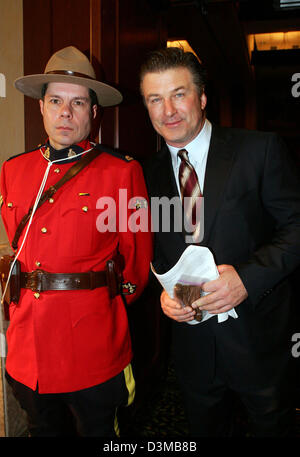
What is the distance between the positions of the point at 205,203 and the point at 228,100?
6961 mm

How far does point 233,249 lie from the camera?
136cm

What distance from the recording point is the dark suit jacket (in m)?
1.31

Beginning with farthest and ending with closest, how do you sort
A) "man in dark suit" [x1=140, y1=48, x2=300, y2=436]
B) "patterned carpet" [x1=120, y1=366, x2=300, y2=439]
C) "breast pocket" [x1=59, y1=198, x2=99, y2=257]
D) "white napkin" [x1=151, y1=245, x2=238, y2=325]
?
"patterned carpet" [x1=120, y1=366, x2=300, y2=439]
"breast pocket" [x1=59, y1=198, x2=99, y2=257]
"man in dark suit" [x1=140, y1=48, x2=300, y2=436]
"white napkin" [x1=151, y1=245, x2=238, y2=325]

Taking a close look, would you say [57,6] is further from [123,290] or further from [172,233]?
[123,290]

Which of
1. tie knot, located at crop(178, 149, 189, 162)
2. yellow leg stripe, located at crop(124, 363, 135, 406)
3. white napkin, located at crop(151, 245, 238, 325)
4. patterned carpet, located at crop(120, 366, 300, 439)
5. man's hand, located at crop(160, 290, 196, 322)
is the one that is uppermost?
tie knot, located at crop(178, 149, 189, 162)

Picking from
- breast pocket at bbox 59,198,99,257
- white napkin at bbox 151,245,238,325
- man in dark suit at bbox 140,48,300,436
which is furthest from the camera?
breast pocket at bbox 59,198,99,257

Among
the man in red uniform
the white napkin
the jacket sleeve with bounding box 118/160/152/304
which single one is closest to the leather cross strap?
the man in red uniform

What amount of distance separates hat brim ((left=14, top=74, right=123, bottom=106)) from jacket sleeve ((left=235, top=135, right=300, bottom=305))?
0.65 m

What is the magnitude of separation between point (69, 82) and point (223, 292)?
3.08 ft

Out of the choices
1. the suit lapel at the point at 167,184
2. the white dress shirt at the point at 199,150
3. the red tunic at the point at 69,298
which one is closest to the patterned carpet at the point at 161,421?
the red tunic at the point at 69,298

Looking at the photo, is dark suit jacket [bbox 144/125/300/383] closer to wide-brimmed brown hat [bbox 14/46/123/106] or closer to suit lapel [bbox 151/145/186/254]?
suit lapel [bbox 151/145/186/254]

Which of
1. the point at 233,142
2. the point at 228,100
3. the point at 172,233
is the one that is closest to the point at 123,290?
the point at 172,233

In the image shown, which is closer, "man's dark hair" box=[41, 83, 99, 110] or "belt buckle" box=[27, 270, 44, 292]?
"belt buckle" box=[27, 270, 44, 292]

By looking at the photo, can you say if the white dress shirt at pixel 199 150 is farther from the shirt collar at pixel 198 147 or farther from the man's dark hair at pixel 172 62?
the man's dark hair at pixel 172 62
